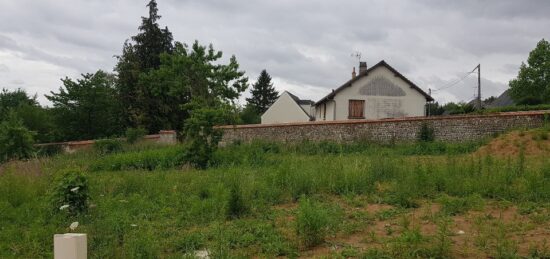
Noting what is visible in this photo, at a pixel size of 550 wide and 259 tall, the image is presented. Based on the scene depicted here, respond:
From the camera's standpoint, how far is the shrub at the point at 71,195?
6445 millimetres

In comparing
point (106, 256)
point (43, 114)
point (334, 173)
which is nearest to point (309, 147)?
point (334, 173)

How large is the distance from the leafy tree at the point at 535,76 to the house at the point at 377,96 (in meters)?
8.92

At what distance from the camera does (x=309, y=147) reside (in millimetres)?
18141

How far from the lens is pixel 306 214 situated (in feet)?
15.6

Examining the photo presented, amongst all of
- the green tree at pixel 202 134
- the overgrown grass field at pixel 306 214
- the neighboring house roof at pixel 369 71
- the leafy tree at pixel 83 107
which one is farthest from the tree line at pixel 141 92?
the overgrown grass field at pixel 306 214

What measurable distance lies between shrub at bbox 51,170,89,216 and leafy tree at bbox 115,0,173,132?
28736 mm

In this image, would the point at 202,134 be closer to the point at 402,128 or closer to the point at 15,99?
the point at 402,128

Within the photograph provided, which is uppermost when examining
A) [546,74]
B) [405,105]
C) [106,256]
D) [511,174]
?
[546,74]

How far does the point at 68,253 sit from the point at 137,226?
2998 mm

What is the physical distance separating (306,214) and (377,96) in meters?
29.5

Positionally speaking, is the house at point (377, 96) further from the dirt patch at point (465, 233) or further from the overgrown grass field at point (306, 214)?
the dirt patch at point (465, 233)

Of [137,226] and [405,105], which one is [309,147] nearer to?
[137,226]

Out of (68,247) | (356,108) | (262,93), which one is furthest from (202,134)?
(262,93)

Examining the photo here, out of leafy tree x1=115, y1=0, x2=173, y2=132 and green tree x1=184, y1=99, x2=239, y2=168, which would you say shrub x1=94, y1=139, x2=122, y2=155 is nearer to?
green tree x1=184, y1=99, x2=239, y2=168
